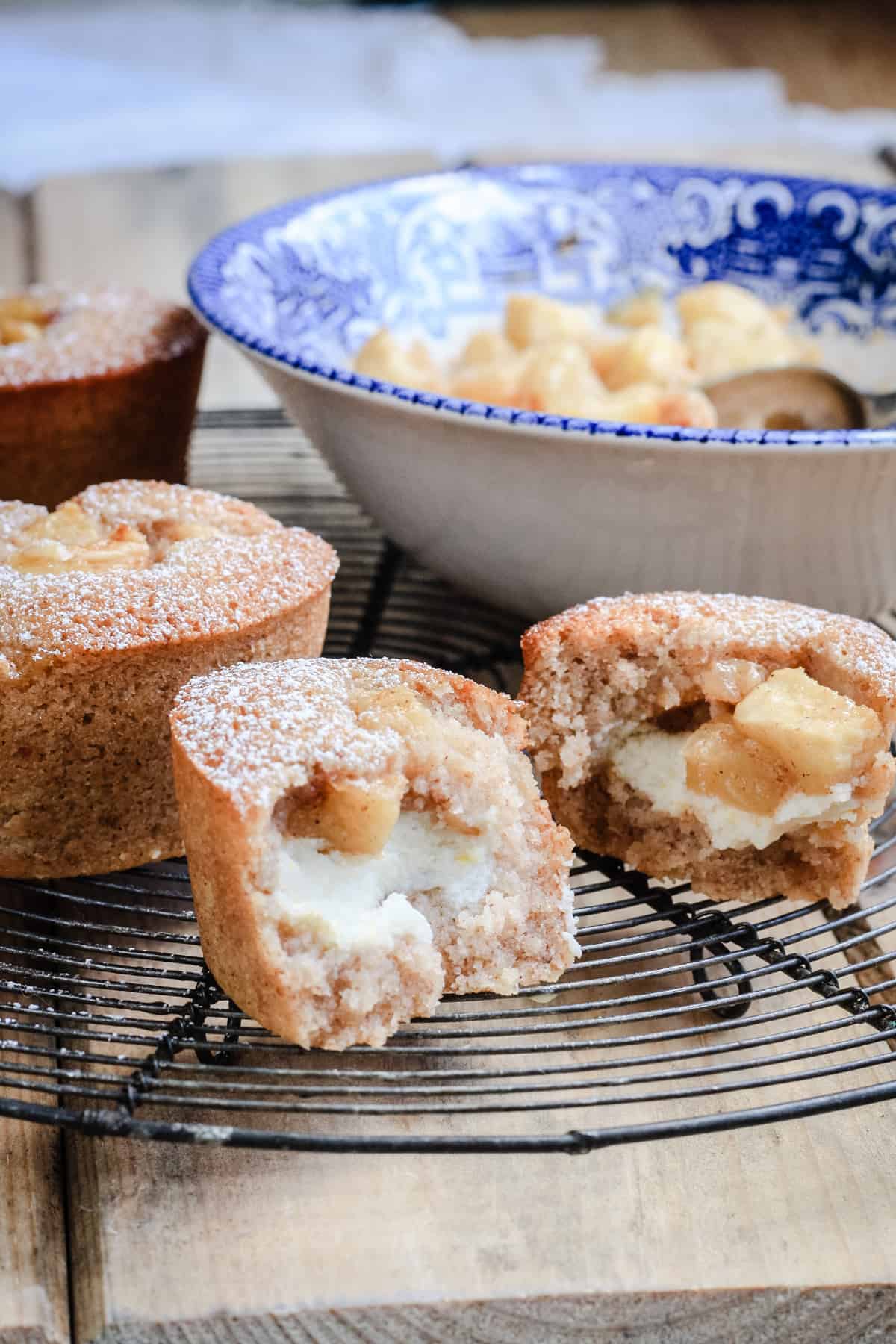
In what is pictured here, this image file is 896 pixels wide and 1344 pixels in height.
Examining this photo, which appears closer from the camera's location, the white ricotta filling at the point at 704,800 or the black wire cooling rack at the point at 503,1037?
the black wire cooling rack at the point at 503,1037

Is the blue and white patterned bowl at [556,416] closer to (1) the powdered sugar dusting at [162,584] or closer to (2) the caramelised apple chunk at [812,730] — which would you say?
(1) the powdered sugar dusting at [162,584]

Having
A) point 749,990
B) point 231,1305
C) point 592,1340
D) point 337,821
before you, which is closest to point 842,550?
point 749,990

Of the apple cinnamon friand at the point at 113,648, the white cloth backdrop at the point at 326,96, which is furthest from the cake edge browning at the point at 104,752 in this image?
the white cloth backdrop at the point at 326,96

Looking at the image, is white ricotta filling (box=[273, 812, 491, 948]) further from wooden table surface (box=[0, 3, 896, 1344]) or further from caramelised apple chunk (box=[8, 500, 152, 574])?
caramelised apple chunk (box=[8, 500, 152, 574])

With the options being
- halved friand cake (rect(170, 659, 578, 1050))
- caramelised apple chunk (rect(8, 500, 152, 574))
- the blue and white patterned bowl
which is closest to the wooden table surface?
halved friand cake (rect(170, 659, 578, 1050))

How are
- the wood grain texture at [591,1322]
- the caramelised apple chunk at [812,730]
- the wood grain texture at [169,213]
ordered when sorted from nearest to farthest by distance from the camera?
the wood grain texture at [591,1322] → the caramelised apple chunk at [812,730] → the wood grain texture at [169,213]
